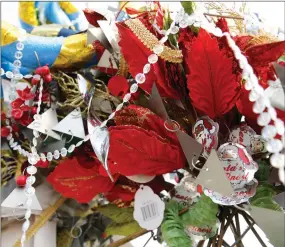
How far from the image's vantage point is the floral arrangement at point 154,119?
0.46 metres

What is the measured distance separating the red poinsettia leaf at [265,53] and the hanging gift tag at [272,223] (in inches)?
6.3

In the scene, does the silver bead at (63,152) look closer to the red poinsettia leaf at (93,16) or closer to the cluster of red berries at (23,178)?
the cluster of red berries at (23,178)

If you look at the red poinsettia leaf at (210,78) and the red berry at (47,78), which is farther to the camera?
the red berry at (47,78)

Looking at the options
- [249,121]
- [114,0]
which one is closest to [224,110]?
[249,121]

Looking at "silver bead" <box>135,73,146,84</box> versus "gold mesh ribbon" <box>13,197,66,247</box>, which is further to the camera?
"gold mesh ribbon" <box>13,197,66,247</box>

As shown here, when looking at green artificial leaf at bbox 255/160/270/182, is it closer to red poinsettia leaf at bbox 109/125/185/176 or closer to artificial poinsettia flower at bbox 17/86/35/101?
red poinsettia leaf at bbox 109/125/185/176

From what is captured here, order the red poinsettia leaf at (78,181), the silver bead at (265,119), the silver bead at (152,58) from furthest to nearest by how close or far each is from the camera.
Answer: the red poinsettia leaf at (78,181) < the silver bead at (152,58) < the silver bead at (265,119)

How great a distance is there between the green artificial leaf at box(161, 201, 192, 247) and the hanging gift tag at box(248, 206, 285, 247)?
108 millimetres

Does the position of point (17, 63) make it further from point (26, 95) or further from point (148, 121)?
point (148, 121)

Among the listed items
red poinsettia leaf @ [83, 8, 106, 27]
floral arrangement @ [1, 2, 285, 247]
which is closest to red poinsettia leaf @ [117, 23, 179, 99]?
floral arrangement @ [1, 2, 285, 247]

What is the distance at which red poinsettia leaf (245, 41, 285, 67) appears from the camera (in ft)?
A: 1.52

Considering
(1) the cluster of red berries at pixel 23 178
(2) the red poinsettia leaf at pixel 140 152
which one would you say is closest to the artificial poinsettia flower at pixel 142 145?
(2) the red poinsettia leaf at pixel 140 152

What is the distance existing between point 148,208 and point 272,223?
0.58ft

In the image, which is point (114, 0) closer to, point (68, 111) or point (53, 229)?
point (68, 111)
